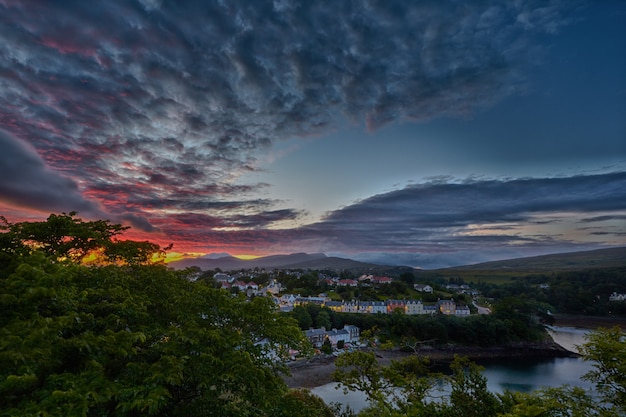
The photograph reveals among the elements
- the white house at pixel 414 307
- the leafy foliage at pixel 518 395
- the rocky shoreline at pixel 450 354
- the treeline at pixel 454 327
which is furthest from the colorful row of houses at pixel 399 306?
the leafy foliage at pixel 518 395

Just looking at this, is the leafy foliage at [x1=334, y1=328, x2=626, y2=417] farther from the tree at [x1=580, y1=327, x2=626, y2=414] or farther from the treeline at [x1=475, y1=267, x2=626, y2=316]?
the treeline at [x1=475, y1=267, x2=626, y2=316]

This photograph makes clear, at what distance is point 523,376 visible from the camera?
147 ft

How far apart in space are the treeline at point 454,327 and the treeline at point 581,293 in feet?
93.5

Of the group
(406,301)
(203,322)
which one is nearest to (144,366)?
(203,322)

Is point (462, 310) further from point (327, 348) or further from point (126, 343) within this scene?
point (126, 343)

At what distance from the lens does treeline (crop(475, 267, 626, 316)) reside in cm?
8478

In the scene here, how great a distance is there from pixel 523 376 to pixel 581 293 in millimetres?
66998

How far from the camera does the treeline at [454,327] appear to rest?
200ft

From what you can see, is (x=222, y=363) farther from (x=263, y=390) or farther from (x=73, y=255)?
(x=73, y=255)

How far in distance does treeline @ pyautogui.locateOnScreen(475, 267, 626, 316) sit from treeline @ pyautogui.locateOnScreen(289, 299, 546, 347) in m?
28.5

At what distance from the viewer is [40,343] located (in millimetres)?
6059

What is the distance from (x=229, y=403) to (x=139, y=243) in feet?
25.6

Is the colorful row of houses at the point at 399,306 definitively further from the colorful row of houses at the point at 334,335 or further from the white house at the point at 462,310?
the colorful row of houses at the point at 334,335

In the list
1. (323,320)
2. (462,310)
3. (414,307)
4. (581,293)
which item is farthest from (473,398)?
(581,293)
